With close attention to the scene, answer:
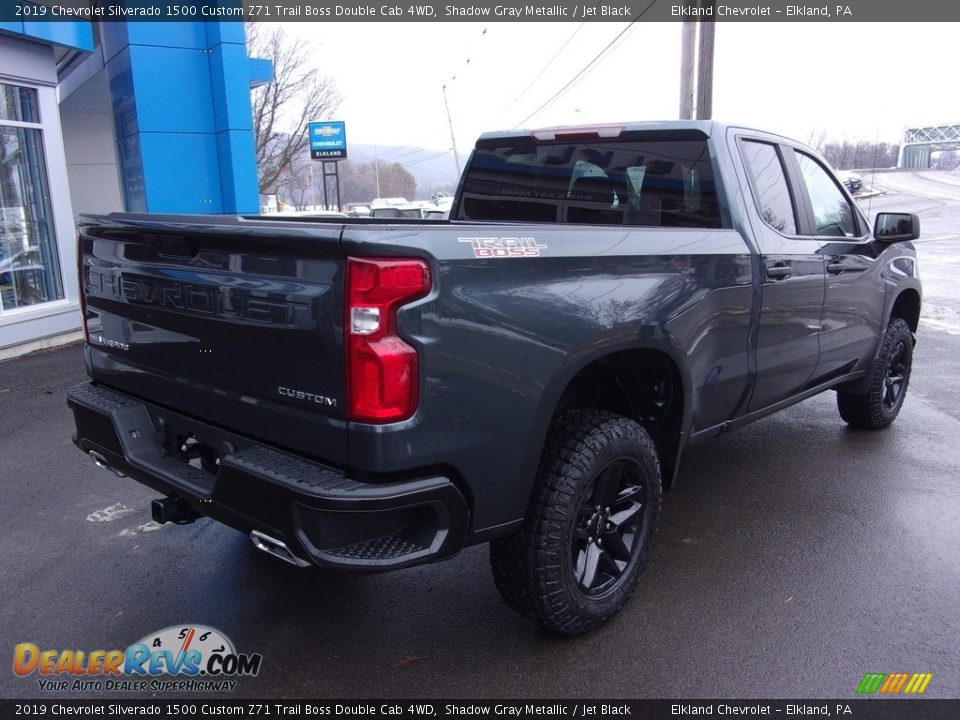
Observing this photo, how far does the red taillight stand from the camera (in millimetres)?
2064

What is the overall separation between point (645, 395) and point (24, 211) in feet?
30.2

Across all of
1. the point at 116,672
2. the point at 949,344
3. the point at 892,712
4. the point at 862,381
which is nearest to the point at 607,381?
the point at 892,712

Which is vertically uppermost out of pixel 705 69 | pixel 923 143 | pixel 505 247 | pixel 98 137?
pixel 705 69

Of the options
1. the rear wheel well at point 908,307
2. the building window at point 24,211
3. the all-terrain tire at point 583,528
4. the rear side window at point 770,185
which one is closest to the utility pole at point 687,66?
the rear wheel well at point 908,307

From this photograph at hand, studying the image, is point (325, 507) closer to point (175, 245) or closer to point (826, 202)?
point (175, 245)

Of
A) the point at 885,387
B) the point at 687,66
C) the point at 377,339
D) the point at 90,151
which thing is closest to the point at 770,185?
the point at 885,387

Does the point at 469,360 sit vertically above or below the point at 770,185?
below

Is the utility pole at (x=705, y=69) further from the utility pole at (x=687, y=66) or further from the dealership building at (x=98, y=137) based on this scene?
the dealership building at (x=98, y=137)

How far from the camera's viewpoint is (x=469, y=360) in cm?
223

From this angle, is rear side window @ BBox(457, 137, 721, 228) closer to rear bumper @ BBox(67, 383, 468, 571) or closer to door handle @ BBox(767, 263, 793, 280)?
door handle @ BBox(767, 263, 793, 280)

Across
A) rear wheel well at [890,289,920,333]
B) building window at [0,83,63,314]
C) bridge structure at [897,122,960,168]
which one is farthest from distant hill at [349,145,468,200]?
rear wheel well at [890,289,920,333]

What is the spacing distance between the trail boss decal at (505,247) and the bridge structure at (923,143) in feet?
51.3

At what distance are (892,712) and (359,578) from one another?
219 centimetres

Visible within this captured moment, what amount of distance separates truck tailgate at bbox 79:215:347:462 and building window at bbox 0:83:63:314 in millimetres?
7175
